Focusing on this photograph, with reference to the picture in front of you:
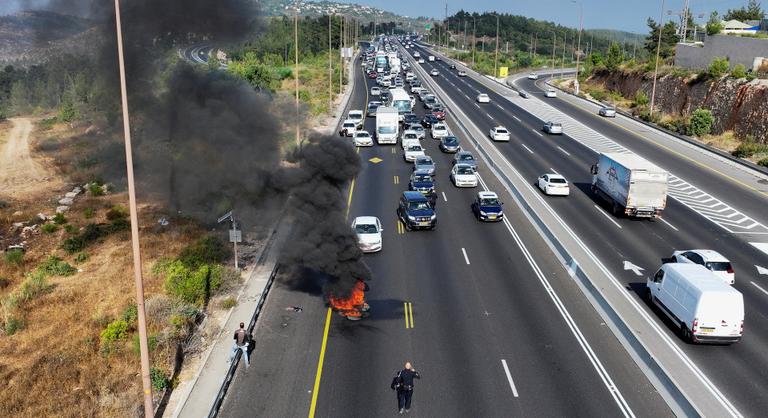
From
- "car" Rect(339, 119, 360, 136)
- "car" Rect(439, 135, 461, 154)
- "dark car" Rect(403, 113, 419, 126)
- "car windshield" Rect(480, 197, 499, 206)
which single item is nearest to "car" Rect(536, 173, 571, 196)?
"car windshield" Rect(480, 197, 499, 206)

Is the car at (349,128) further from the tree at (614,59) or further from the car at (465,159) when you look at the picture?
the tree at (614,59)

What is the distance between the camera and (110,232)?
33.0 m

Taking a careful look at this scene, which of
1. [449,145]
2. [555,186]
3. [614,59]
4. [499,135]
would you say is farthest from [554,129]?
[614,59]

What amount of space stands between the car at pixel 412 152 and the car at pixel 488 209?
12.2 metres

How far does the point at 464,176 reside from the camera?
3922cm

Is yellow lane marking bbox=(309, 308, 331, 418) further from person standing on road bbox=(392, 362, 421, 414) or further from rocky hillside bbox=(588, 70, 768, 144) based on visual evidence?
rocky hillside bbox=(588, 70, 768, 144)

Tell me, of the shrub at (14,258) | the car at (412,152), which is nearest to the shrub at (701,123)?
the car at (412,152)

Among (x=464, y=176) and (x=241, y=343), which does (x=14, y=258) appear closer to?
(x=241, y=343)

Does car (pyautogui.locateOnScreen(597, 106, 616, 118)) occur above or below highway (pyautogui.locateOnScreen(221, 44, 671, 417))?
above

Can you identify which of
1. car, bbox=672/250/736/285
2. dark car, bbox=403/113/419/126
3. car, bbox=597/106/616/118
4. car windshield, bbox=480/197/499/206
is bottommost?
car, bbox=672/250/736/285

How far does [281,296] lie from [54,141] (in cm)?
4933

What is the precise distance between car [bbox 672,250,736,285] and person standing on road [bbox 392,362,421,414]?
48.3ft

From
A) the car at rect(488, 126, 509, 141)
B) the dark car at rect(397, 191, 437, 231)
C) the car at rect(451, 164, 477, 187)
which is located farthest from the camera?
the car at rect(488, 126, 509, 141)

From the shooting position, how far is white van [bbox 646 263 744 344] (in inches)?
742
